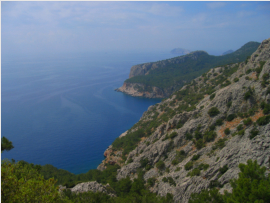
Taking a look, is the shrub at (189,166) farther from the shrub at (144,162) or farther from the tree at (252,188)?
the tree at (252,188)

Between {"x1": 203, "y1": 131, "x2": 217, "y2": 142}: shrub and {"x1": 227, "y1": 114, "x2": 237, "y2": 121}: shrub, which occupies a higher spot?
{"x1": 227, "y1": 114, "x2": 237, "y2": 121}: shrub

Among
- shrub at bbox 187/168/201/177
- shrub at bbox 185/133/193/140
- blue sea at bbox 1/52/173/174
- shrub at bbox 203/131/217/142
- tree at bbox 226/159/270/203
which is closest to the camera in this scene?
tree at bbox 226/159/270/203

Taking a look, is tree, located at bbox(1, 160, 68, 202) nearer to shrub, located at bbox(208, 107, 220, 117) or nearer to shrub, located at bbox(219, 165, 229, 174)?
shrub, located at bbox(219, 165, 229, 174)

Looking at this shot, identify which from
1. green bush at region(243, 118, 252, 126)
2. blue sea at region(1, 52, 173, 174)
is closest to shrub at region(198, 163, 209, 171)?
green bush at region(243, 118, 252, 126)

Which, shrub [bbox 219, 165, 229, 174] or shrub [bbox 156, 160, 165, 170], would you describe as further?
shrub [bbox 156, 160, 165, 170]

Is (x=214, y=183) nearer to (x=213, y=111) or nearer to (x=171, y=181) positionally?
(x=171, y=181)

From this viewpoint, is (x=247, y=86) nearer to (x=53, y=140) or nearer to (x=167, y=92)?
(x=53, y=140)

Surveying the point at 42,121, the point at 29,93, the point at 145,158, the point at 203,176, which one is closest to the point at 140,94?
the point at 42,121

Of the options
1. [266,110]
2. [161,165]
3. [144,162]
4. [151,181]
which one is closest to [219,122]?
[266,110]

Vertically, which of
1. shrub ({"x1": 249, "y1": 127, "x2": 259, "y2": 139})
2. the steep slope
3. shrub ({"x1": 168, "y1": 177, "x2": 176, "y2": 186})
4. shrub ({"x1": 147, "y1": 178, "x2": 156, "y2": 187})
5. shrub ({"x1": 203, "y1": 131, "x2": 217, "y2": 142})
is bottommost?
shrub ({"x1": 147, "y1": 178, "x2": 156, "y2": 187})

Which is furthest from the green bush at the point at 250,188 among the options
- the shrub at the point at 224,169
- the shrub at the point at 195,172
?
the shrub at the point at 195,172
